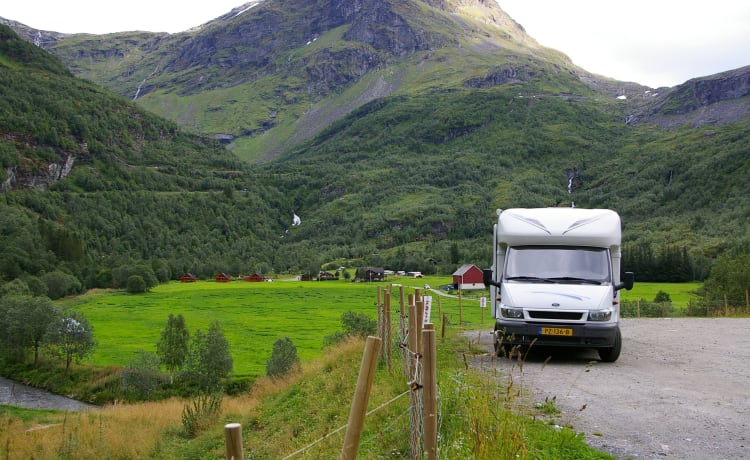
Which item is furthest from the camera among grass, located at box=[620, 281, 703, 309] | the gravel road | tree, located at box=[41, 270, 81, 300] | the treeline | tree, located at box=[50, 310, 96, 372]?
tree, located at box=[41, 270, 81, 300]

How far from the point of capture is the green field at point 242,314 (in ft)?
187

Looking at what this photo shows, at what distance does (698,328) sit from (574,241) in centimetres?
1266

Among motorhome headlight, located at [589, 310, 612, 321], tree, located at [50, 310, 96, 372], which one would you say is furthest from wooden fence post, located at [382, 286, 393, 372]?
tree, located at [50, 310, 96, 372]

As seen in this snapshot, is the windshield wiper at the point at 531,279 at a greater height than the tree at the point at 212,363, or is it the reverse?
the windshield wiper at the point at 531,279

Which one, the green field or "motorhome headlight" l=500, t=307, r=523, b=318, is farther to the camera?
the green field

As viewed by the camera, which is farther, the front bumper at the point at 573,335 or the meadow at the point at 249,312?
the meadow at the point at 249,312

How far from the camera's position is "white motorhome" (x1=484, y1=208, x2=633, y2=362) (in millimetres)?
14445

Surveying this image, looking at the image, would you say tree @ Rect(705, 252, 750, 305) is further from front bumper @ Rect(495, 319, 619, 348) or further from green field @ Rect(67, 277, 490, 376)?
front bumper @ Rect(495, 319, 619, 348)

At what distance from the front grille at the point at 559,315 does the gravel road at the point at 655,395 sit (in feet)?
3.90

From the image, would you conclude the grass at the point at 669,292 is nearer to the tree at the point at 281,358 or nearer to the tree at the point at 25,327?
the tree at the point at 281,358

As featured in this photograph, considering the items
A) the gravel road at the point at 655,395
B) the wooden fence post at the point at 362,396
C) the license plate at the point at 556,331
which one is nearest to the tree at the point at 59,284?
the gravel road at the point at 655,395

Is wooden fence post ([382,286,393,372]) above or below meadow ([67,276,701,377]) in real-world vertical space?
above

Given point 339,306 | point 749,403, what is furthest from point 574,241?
point 339,306

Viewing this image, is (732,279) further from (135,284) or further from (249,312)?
(135,284)
